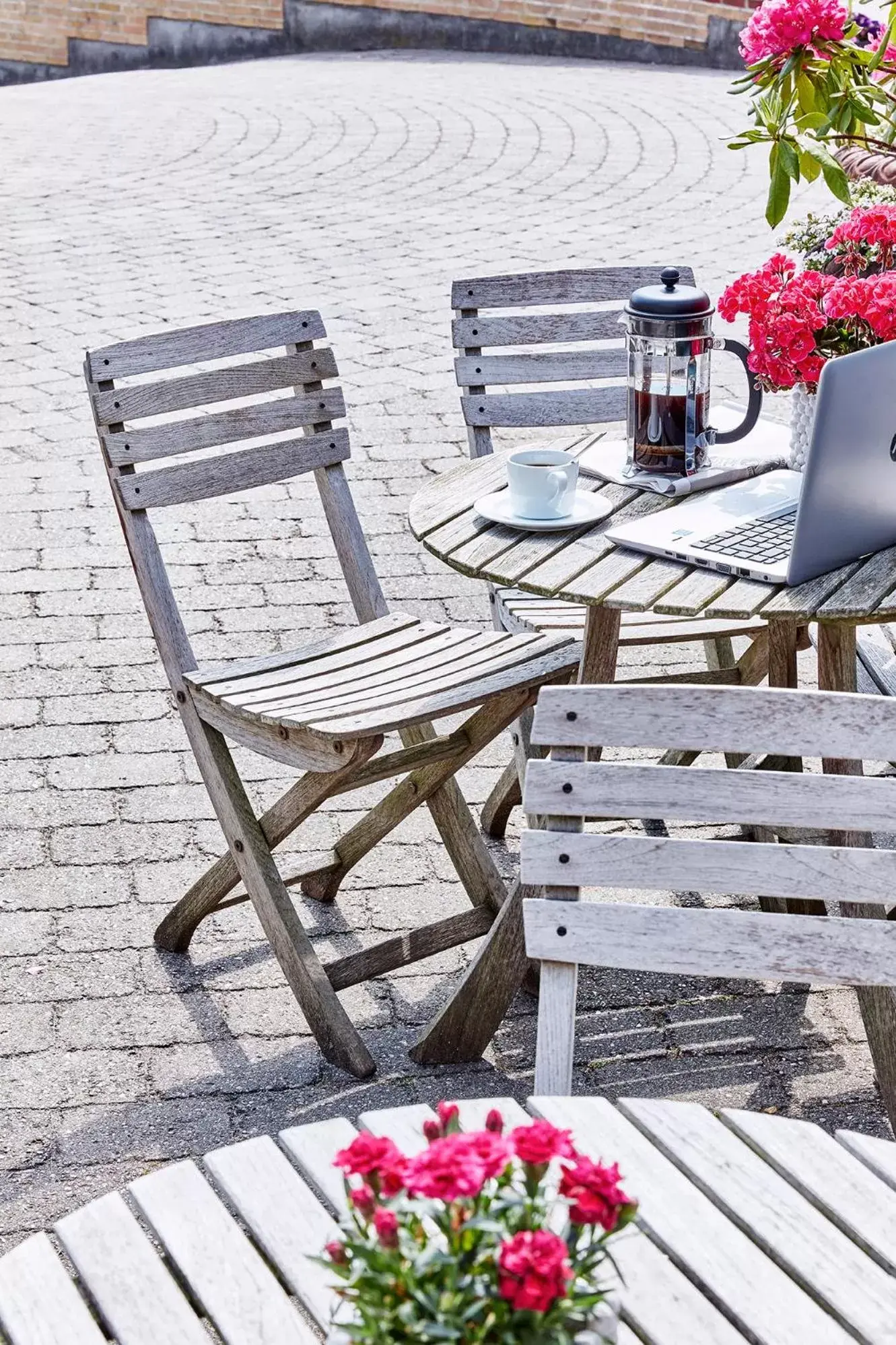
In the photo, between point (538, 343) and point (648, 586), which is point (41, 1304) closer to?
point (648, 586)

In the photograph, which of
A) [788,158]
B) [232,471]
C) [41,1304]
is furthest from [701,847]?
[232,471]

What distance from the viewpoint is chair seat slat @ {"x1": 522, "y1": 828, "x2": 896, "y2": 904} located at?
2.07 m

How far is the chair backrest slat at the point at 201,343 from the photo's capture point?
354cm

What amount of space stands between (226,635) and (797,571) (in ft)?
8.46

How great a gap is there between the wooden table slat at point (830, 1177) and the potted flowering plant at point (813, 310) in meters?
1.54

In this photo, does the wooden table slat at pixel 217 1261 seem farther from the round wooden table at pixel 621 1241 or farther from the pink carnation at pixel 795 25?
the pink carnation at pixel 795 25

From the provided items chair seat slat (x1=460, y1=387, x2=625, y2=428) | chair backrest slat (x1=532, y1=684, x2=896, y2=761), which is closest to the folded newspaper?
chair seat slat (x1=460, y1=387, x2=625, y2=428)

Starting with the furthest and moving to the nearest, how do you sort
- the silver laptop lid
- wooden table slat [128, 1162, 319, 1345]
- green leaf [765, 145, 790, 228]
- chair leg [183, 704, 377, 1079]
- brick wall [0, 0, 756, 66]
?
brick wall [0, 0, 756, 66] → chair leg [183, 704, 377, 1079] → green leaf [765, 145, 790, 228] → the silver laptop lid → wooden table slat [128, 1162, 319, 1345]

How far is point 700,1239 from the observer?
166 centimetres

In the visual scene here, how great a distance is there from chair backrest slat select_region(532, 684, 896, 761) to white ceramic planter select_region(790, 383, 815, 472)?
117cm

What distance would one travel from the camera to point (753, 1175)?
176 cm

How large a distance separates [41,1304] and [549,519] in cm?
186

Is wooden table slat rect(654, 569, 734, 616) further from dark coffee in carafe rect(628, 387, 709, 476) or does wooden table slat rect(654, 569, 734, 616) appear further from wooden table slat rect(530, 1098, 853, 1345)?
wooden table slat rect(530, 1098, 853, 1345)

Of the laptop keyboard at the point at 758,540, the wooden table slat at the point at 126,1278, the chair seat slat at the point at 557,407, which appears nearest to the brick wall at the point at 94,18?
the chair seat slat at the point at 557,407
